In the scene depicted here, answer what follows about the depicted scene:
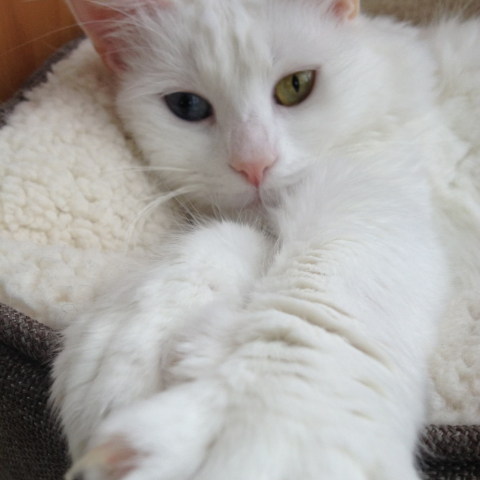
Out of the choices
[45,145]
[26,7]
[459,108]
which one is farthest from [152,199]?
[459,108]

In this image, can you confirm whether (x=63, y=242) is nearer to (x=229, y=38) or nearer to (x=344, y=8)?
(x=229, y=38)

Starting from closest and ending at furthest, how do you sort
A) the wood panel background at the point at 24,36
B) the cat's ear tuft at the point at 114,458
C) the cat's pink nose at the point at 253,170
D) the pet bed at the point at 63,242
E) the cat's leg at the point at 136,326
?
the cat's ear tuft at the point at 114,458
the cat's leg at the point at 136,326
the pet bed at the point at 63,242
the cat's pink nose at the point at 253,170
the wood panel background at the point at 24,36

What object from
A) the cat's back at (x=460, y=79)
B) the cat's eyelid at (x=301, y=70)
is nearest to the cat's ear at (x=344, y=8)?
the cat's eyelid at (x=301, y=70)

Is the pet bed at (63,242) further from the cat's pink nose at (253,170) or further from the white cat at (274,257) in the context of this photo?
the cat's pink nose at (253,170)

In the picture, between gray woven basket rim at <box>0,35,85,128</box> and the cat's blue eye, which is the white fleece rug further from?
the cat's blue eye

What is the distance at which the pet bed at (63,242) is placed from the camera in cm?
78

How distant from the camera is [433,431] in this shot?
0.70m

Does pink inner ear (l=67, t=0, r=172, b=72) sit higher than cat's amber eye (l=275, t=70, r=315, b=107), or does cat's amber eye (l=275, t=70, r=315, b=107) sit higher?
pink inner ear (l=67, t=0, r=172, b=72)

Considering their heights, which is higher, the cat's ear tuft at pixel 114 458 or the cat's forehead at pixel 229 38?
the cat's forehead at pixel 229 38

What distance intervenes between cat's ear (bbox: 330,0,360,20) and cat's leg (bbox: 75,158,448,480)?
1.62 feet

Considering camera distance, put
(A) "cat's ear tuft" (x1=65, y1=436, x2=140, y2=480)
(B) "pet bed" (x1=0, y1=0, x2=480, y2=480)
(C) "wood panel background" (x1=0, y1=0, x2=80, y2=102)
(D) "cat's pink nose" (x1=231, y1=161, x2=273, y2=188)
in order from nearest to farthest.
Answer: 1. (A) "cat's ear tuft" (x1=65, y1=436, x2=140, y2=480)
2. (B) "pet bed" (x1=0, y1=0, x2=480, y2=480)
3. (D) "cat's pink nose" (x1=231, y1=161, x2=273, y2=188)
4. (C) "wood panel background" (x1=0, y1=0, x2=80, y2=102)

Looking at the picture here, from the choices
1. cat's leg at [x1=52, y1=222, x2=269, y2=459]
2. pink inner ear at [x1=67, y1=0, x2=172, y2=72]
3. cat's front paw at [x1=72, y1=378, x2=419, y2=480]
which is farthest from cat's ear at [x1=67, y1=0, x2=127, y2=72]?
cat's front paw at [x1=72, y1=378, x2=419, y2=480]

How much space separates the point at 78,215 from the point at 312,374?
0.69 meters

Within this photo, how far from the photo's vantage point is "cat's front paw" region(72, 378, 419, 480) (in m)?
0.51
